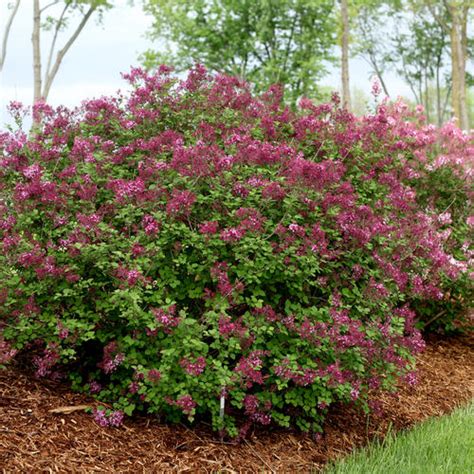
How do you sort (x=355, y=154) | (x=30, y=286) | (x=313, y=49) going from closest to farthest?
1. (x=30, y=286)
2. (x=355, y=154)
3. (x=313, y=49)

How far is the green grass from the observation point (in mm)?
3889

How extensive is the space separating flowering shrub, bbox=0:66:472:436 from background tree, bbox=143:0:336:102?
61.4 ft

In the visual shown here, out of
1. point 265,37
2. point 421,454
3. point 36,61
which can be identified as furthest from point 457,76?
point 421,454

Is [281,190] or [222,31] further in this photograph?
[222,31]

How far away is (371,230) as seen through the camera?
432 cm

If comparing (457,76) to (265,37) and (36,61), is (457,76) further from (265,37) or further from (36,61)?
(36,61)

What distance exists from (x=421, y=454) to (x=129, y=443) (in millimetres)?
1737

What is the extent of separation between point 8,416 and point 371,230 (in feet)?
7.82

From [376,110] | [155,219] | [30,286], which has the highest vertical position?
[376,110]

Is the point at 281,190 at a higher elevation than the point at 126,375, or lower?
higher

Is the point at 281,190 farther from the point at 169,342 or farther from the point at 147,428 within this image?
the point at 147,428

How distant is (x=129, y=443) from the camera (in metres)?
3.76

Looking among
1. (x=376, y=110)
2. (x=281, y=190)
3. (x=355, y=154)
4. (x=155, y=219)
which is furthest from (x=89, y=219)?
(x=376, y=110)

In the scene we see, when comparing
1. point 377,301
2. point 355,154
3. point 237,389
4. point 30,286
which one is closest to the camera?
point 237,389
